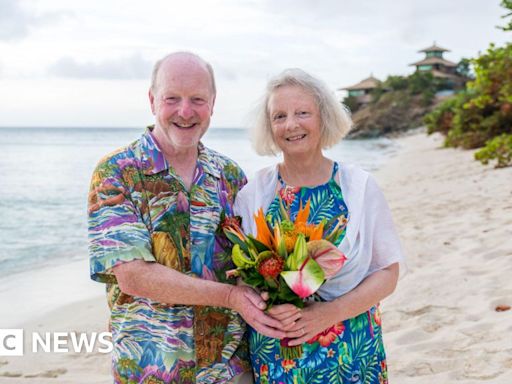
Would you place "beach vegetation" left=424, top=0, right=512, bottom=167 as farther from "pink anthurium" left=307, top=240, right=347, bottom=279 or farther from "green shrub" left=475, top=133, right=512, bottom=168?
"pink anthurium" left=307, top=240, right=347, bottom=279

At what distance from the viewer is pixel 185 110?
8.43 feet

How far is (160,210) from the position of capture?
256 centimetres

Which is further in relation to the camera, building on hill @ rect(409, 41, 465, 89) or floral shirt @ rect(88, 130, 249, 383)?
building on hill @ rect(409, 41, 465, 89)

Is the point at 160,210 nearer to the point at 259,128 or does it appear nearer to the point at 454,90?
the point at 259,128

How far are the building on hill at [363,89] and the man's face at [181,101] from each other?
79.8m

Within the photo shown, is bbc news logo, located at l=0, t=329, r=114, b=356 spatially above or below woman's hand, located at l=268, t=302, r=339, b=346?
below

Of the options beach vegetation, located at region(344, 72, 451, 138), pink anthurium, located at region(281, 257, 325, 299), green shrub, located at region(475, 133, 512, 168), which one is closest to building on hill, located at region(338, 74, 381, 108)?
beach vegetation, located at region(344, 72, 451, 138)

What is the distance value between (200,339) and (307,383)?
512 millimetres

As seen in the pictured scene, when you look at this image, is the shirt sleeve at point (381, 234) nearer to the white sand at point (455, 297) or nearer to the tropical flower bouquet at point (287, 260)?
the tropical flower bouquet at point (287, 260)

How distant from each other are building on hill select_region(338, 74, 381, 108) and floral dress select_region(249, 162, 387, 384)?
79.6 meters

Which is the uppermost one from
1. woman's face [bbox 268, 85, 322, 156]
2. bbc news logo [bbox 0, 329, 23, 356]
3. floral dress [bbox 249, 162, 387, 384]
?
woman's face [bbox 268, 85, 322, 156]

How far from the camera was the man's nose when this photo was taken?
8.43 feet

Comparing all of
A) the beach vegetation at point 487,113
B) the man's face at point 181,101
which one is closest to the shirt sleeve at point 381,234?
the man's face at point 181,101

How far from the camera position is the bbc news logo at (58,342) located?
5.53 metres
